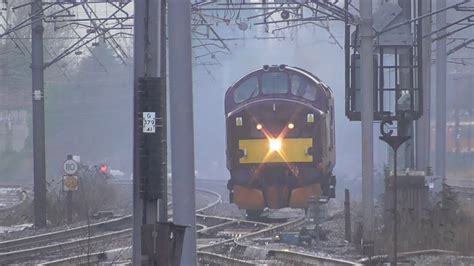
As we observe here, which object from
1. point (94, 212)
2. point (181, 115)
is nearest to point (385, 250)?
point (181, 115)

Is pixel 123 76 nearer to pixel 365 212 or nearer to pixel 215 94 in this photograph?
pixel 215 94

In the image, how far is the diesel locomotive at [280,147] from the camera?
67.7 ft

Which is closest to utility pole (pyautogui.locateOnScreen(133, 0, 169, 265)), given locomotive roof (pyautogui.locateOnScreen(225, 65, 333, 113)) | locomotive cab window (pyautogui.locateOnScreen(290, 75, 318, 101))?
locomotive roof (pyautogui.locateOnScreen(225, 65, 333, 113))

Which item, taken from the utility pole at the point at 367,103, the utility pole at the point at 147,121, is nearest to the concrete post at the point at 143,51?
the utility pole at the point at 147,121

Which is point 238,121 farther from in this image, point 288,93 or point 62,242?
point 62,242

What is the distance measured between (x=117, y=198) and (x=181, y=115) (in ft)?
80.8

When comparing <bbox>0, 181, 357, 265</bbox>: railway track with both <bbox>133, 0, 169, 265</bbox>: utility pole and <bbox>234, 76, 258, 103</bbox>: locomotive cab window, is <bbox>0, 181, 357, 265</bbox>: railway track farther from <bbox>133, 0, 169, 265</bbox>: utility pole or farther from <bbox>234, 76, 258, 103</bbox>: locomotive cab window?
<bbox>133, 0, 169, 265</bbox>: utility pole

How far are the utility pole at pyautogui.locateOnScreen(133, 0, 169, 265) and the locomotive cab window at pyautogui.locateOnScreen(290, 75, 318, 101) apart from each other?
1208cm

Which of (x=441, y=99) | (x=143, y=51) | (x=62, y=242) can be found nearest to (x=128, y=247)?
(x=62, y=242)

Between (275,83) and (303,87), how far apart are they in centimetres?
64

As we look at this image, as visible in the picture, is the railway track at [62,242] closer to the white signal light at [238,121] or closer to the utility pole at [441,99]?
the white signal light at [238,121]

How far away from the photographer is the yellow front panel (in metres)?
20.8

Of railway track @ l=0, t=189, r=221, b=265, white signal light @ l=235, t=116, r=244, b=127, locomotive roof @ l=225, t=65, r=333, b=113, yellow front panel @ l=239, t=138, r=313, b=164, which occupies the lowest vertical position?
railway track @ l=0, t=189, r=221, b=265

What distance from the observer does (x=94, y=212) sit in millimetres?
25922
